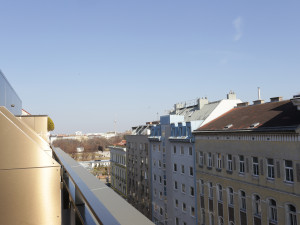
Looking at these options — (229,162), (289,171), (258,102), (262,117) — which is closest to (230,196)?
(229,162)

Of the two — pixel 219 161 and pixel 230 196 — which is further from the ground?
pixel 219 161

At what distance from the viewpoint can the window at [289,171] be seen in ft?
53.8

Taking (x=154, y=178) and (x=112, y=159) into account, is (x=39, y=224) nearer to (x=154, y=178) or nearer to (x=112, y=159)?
(x=154, y=178)

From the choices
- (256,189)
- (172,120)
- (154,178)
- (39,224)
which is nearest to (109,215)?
(39,224)

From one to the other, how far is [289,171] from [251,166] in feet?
10.4

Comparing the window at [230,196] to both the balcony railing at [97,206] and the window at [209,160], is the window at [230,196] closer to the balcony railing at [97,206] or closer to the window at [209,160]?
the window at [209,160]

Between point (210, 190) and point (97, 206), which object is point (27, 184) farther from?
point (210, 190)

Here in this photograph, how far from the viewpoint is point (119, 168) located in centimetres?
5481

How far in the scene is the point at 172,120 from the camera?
110ft

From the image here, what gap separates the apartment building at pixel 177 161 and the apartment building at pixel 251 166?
1533 millimetres

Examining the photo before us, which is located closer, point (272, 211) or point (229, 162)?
point (272, 211)

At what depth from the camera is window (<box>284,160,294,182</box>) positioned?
16391 millimetres

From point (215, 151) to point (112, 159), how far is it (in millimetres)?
39653

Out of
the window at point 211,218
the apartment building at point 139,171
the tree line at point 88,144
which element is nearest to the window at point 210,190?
the window at point 211,218
